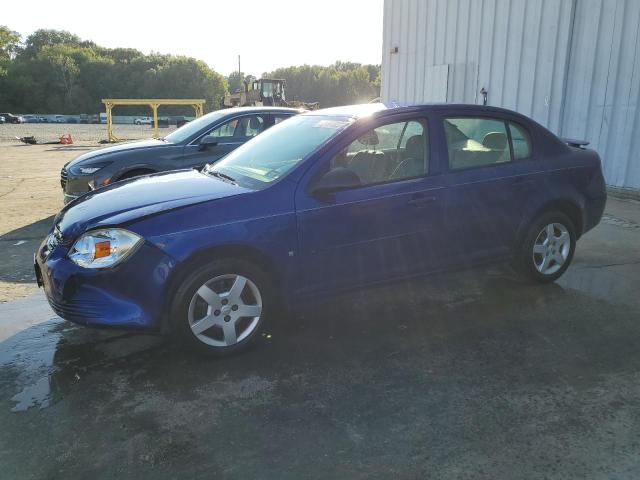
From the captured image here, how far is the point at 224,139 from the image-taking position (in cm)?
750

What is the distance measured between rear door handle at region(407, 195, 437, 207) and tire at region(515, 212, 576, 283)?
1141 mm

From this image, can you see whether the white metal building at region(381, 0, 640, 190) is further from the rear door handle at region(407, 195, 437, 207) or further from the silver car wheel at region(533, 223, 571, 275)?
the rear door handle at region(407, 195, 437, 207)

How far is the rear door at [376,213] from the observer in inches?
143

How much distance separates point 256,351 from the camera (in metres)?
3.61

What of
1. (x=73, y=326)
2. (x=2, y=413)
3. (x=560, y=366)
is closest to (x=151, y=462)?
(x=2, y=413)

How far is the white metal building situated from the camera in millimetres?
8695

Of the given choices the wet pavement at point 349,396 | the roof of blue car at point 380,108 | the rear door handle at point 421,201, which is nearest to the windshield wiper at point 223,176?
the roof of blue car at point 380,108

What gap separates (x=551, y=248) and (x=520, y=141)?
1.01 meters

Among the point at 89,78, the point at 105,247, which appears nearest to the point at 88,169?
the point at 105,247

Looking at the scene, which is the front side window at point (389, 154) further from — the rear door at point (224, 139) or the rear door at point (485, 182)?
the rear door at point (224, 139)

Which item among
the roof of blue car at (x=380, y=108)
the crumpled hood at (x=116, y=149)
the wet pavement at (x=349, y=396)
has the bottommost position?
the wet pavement at (x=349, y=396)

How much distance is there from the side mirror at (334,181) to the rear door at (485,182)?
0.94 meters

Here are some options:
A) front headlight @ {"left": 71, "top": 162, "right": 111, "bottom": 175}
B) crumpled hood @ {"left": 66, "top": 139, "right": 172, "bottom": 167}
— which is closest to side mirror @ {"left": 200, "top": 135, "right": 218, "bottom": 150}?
crumpled hood @ {"left": 66, "top": 139, "right": 172, "bottom": 167}

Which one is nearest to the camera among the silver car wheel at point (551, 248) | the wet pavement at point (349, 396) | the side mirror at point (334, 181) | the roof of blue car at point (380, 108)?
the wet pavement at point (349, 396)
